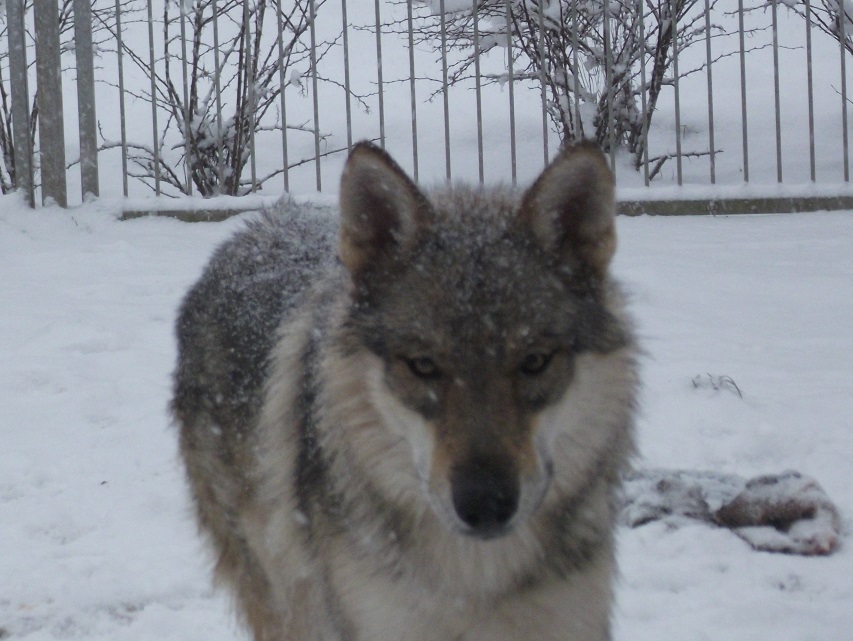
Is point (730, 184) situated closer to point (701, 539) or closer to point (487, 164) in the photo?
point (487, 164)

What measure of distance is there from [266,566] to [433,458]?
102 cm

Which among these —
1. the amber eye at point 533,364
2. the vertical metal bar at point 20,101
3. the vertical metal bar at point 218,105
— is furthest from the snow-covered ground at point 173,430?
the vertical metal bar at point 218,105

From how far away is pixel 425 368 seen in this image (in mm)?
2326

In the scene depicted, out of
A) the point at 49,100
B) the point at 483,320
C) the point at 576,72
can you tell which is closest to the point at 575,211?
the point at 483,320

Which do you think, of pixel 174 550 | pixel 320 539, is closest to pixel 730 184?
pixel 174 550

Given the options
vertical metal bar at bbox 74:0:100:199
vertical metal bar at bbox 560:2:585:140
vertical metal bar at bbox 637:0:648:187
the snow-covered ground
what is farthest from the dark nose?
vertical metal bar at bbox 74:0:100:199

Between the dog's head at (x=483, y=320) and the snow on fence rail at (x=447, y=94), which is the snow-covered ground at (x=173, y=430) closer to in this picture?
the dog's head at (x=483, y=320)

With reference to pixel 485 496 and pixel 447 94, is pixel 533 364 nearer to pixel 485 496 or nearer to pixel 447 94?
pixel 485 496

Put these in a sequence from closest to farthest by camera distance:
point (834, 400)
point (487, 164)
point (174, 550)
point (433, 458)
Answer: point (433, 458) < point (174, 550) < point (834, 400) < point (487, 164)

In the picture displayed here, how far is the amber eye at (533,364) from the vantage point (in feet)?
7.63

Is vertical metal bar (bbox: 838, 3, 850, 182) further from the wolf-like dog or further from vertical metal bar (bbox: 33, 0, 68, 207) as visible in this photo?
vertical metal bar (bbox: 33, 0, 68, 207)

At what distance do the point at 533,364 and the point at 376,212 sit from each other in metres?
0.55

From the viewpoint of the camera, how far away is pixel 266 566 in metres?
3.04

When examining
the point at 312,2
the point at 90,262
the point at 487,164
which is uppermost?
the point at 312,2
